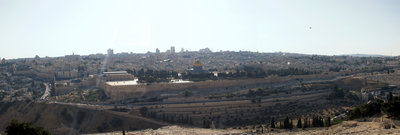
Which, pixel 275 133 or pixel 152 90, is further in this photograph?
pixel 152 90

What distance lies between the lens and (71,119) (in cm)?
4069

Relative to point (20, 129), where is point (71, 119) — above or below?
below

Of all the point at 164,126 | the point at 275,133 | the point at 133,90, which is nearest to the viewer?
the point at 275,133

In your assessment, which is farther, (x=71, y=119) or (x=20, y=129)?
(x=71, y=119)

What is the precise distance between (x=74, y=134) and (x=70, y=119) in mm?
3466

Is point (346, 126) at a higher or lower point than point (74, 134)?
higher

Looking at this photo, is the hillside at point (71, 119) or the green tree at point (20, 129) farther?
the hillside at point (71, 119)

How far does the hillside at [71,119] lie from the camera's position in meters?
38.5

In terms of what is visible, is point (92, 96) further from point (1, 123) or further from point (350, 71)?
point (350, 71)

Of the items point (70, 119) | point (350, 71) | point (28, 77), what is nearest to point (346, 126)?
point (70, 119)

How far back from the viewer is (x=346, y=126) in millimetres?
25188

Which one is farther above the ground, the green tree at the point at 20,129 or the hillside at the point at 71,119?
the green tree at the point at 20,129

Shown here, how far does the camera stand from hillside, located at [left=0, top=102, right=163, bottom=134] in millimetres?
38469

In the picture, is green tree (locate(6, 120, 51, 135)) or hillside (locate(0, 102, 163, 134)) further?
hillside (locate(0, 102, 163, 134))
